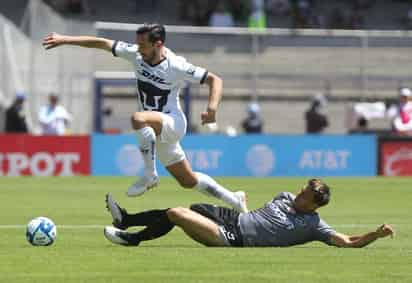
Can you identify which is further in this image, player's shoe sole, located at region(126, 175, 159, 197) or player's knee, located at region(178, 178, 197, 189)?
player's knee, located at region(178, 178, 197, 189)

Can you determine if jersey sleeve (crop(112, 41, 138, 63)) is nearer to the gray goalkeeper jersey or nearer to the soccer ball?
the soccer ball

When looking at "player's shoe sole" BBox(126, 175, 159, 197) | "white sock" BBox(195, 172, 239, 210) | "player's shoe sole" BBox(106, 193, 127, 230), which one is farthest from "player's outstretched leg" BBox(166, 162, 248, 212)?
"player's shoe sole" BBox(106, 193, 127, 230)

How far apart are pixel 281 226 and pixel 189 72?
3239 mm

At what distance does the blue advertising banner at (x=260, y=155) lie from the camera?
31344mm

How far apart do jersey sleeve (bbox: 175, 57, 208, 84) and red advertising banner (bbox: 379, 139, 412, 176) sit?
17.8m

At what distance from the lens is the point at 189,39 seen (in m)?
35.6

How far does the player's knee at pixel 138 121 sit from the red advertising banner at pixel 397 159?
18.4 meters

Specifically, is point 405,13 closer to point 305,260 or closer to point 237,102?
point 237,102

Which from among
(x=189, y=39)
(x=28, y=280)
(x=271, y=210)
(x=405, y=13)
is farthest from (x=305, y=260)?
(x=405, y=13)

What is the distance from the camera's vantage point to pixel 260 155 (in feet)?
106

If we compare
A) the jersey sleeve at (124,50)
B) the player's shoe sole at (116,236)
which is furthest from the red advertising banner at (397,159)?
the player's shoe sole at (116,236)

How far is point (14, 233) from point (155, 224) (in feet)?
9.01

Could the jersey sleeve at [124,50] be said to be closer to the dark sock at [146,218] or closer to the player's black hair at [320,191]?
the dark sock at [146,218]

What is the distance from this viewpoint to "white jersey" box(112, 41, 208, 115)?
15469 mm
